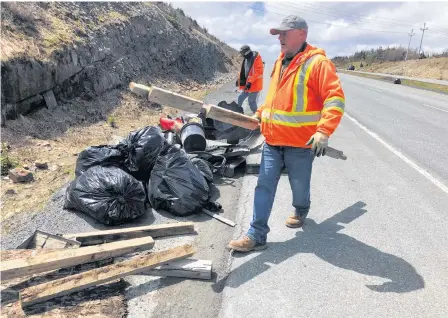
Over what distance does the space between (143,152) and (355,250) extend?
2597 mm

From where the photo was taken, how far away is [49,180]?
5062 millimetres

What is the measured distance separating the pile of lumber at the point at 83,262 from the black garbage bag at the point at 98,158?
1243mm

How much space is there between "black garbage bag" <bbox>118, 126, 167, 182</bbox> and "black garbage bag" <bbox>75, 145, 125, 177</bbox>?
0.35 feet

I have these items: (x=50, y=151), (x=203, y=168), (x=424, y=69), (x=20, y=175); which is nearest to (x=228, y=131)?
(x=203, y=168)

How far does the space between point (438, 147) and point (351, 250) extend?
16.3ft

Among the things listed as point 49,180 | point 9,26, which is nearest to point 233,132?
point 49,180

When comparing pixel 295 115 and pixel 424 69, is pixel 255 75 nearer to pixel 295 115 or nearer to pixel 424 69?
pixel 295 115

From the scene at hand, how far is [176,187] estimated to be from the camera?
4.17 meters

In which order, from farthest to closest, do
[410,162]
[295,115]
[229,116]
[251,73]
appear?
[251,73] → [410,162] → [229,116] → [295,115]

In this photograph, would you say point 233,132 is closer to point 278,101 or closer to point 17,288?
point 278,101

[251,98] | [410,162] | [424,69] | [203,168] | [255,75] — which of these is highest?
Result: [424,69]

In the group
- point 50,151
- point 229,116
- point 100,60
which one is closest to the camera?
point 229,116

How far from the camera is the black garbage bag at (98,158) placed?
4.45 meters

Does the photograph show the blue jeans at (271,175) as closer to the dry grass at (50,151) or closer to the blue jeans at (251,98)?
the dry grass at (50,151)
